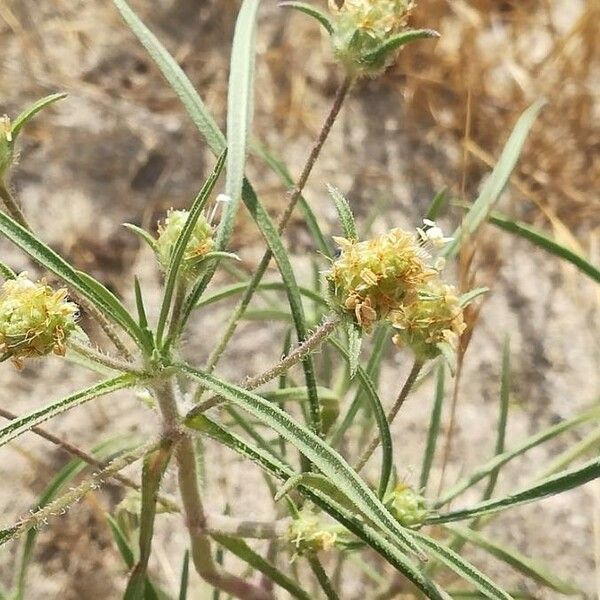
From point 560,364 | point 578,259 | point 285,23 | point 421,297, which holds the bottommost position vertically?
point 421,297

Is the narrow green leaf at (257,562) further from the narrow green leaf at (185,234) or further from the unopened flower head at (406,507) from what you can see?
the narrow green leaf at (185,234)

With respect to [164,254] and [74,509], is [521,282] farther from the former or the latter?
[164,254]

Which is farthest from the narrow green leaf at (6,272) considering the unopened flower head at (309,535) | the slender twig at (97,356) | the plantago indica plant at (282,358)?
the unopened flower head at (309,535)

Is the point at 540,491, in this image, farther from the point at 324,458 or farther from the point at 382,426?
the point at 324,458

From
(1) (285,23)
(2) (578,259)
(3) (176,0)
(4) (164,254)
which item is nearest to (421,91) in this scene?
→ (1) (285,23)

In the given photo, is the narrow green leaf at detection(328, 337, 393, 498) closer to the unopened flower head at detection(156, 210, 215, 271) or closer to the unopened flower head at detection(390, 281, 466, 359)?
the unopened flower head at detection(390, 281, 466, 359)

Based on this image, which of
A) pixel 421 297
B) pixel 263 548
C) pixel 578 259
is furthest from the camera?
pixel 263 548

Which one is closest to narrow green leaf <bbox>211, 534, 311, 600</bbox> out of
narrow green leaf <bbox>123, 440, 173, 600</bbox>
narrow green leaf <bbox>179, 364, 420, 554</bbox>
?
narrow green leaf <bbox>123, 440, 173, 600</bbox>

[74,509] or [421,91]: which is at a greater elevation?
[421,91]
